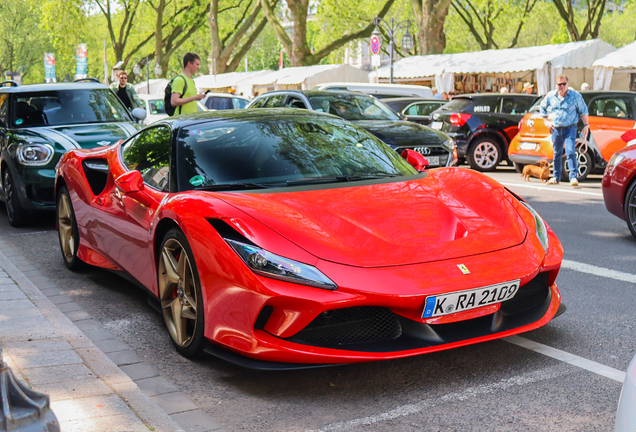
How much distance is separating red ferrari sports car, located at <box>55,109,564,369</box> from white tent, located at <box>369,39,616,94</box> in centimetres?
2152

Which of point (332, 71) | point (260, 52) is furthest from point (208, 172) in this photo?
point (260, 52)

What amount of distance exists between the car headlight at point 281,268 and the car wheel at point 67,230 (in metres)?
2.95

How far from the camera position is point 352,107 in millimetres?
11930

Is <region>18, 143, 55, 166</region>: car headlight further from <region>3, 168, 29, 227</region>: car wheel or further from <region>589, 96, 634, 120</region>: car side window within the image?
<region>589, 96, 634, 120</region>: car side window

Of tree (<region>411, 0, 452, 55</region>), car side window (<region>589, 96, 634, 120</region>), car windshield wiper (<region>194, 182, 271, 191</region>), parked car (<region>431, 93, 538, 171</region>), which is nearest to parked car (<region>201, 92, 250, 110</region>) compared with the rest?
parked car (<region>431, 93, 538, 171</region>)

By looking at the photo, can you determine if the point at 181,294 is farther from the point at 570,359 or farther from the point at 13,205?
the point at 13,205

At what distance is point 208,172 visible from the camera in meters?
4.46

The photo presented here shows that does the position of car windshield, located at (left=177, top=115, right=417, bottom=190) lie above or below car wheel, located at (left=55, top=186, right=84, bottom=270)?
above

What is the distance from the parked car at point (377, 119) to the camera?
35.7ft

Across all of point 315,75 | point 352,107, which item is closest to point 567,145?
point 352,107

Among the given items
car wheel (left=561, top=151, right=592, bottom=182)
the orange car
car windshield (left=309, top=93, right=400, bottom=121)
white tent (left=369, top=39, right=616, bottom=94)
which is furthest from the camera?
white tent (left=369, top=39, right=616, bottom=94)

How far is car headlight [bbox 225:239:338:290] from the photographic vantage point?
11.2 feet

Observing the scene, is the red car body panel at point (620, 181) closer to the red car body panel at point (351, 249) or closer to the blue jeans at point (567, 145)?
the red car body panel at point (351, 249)

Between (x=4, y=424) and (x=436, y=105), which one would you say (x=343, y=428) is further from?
(x=436, y=105)
